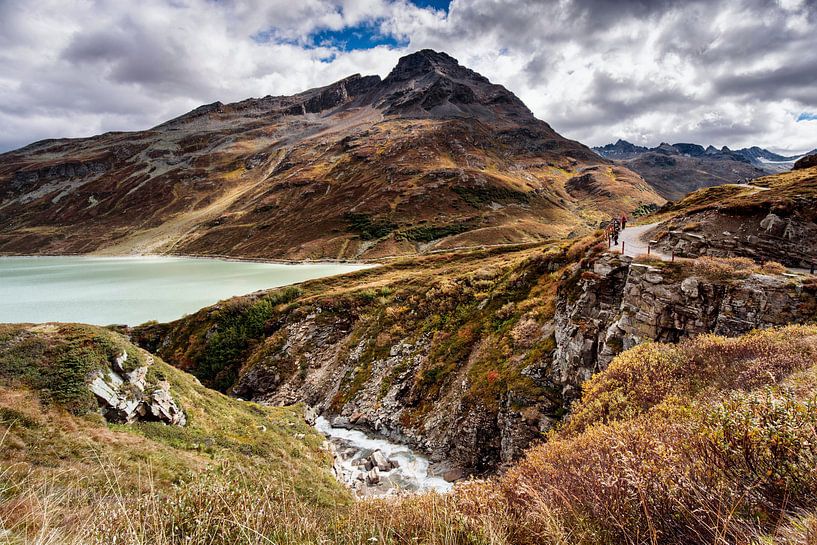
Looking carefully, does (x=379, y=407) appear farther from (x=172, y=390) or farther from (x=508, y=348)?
(x=172, y=390)

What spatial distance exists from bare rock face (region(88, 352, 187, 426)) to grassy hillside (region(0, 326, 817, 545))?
6.60 feet

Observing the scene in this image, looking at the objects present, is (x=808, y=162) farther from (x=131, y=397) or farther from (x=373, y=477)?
(x=131, y=397)

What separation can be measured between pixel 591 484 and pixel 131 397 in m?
18.6

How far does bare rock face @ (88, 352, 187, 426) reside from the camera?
48.7 ft

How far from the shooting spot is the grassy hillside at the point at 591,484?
4.57 metres

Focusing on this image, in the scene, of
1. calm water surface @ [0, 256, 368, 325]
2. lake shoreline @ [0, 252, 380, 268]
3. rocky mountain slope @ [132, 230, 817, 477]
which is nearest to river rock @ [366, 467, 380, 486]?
rocky mountain slope @ [132, 230, 817, 477]

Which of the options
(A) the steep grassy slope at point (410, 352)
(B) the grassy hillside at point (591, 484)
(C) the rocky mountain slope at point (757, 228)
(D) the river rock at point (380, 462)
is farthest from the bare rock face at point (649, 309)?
(D) the river rock at point (380, 462)

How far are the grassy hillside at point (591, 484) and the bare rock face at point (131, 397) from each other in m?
2.01

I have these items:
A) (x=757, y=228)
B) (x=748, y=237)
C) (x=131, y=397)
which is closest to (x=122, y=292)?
(x=131, y=397)

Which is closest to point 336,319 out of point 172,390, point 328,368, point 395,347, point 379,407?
point 328,368

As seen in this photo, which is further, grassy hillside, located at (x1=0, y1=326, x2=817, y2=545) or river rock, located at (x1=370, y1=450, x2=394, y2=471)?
river rock, located at (x1=370, y1=450, x2=394, y2=471)

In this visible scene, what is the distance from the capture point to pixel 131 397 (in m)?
15.7

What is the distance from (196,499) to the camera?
201 inches

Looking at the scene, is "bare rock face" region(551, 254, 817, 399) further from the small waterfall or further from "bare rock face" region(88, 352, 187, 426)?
"bare rock face" region(88, 352, 187, 426)
